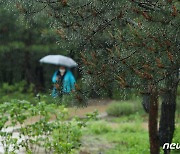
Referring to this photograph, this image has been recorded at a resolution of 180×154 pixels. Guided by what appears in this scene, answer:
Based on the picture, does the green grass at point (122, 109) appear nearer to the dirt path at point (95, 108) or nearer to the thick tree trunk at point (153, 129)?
the dirt path at point (95, 108)

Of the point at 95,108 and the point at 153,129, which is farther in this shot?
the point at 95,108

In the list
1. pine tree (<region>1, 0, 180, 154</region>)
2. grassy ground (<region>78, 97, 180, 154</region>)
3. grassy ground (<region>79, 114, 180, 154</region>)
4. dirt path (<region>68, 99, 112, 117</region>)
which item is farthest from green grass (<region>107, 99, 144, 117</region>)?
pine tree (<region>1, 0, 180, 154</region>)

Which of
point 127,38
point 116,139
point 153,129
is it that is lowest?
point 116,139

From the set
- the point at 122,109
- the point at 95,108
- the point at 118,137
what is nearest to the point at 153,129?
the point at 118,137

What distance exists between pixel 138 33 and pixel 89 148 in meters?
3.83

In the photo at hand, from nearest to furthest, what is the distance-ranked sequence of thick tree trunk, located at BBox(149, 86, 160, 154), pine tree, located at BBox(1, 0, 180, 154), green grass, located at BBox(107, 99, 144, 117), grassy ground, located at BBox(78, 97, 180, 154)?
pine tree, located at BBox(1, 0, 180, 154)
thick tree trunk, located at BBox(149, 86, 160, 154)
grassy ground, located at BBox(78, 97, 180, 154)
green grass, located at BBox(107, 99, 144, 117)

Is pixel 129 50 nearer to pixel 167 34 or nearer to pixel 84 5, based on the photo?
pixel 167 34

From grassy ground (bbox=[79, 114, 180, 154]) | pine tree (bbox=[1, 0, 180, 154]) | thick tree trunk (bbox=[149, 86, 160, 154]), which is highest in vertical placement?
pine tree (bbox=[1, 0, 180, 154])

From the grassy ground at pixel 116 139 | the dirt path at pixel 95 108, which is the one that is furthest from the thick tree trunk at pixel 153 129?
the dirt path at pixel 95 108

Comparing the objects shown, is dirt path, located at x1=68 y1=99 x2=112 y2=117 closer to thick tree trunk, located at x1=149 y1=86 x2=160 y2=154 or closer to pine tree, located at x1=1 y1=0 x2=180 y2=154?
thick tree trunk, located at x1=149 y1=86 x2=160 y2=154

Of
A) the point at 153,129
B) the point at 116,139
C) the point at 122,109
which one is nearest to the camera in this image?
the point at 153,129

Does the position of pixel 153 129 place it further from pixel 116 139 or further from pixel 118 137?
pixel 118 137

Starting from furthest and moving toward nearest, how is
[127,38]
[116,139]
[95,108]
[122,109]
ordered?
[95,108] → [122,109] → [116,139] → [127,38]

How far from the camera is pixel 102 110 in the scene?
12430mm
